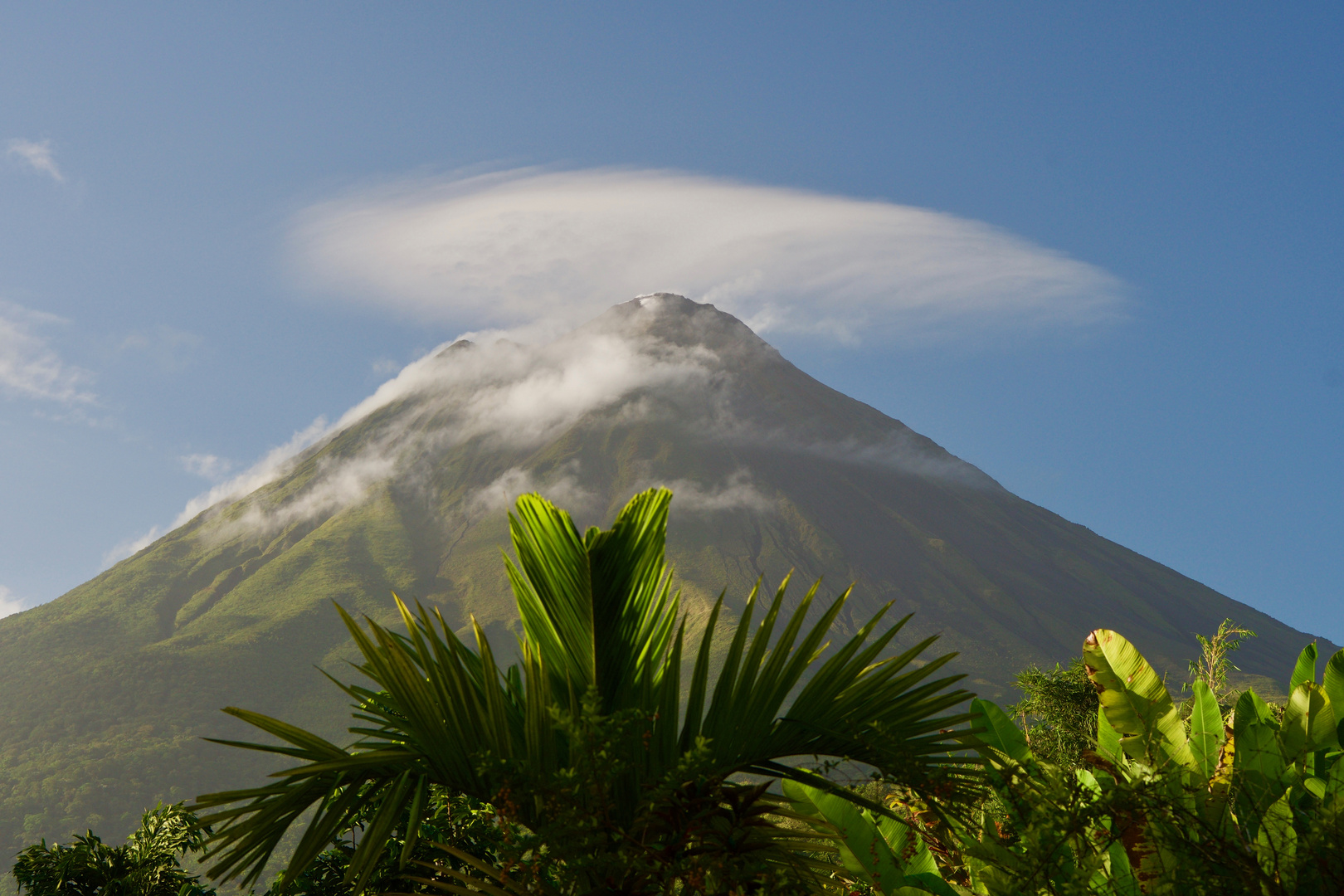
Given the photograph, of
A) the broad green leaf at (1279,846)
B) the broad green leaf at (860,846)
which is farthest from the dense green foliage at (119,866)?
the broad green leaf at (1279,846)

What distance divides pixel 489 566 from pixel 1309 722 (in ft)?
405

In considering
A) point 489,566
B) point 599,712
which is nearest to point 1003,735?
point 599,712

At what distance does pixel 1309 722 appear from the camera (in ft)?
11.6

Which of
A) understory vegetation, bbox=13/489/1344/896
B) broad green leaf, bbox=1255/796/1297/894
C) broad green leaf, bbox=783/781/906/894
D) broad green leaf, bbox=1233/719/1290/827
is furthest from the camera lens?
broad green leaf, bbox=783/781/906/894

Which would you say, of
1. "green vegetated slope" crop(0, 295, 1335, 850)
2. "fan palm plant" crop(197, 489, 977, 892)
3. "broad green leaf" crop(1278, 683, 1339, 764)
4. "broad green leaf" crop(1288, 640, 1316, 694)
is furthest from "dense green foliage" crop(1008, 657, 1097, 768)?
"green vegetated slope" crop(0, 295, 1335, 850)

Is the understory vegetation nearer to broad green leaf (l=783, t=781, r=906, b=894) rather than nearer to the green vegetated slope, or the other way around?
broad green leaf (l=783, t=781, r=906, b=894)

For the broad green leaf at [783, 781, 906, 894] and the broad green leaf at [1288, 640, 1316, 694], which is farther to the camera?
the broad green leaf at [1288, 640, 1316, 694]

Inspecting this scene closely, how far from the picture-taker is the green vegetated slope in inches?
3791

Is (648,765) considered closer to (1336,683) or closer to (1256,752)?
(1256,752)

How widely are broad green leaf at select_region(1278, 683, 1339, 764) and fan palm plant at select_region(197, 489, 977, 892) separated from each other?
199 centimetres

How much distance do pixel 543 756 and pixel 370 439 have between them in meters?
169

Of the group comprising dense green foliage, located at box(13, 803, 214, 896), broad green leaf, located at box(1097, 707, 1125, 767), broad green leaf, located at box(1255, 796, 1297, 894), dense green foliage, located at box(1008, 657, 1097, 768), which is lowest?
dense green foliage, located at box(1008, 657, 1097, 768)

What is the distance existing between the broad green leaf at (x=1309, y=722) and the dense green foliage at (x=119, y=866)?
14.7 ft

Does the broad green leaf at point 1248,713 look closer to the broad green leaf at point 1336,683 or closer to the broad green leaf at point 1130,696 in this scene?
the broad green leaf at point 1130,696
